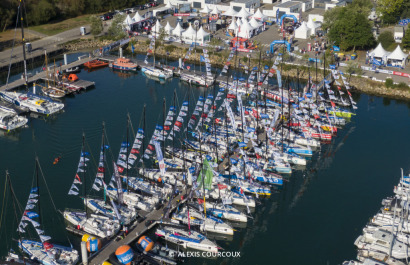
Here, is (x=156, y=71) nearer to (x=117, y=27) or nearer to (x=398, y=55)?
(x=117, y=27)

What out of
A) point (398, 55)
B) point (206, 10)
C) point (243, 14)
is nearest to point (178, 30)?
point (243, 14)

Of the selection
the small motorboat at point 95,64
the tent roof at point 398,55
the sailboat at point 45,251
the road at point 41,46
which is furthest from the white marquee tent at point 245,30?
the sailboat at point 45,251

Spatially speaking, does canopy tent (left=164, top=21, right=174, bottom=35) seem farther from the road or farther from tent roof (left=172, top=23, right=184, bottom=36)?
the road

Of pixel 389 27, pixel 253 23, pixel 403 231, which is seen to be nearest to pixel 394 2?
pixel 389 27

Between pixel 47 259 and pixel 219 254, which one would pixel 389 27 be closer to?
pixel 219 254

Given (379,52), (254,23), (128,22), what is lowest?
(379,52)

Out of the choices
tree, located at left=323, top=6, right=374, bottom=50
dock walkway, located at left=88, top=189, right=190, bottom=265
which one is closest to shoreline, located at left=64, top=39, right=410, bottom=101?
tree, located at left=323, top=6, right=374, bottom=50

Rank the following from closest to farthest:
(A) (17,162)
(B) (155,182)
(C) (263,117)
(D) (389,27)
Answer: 1. (B) (155,182)
2. (A) (17,162)
3. (C) (263,117)
4. (D) (389,27)
